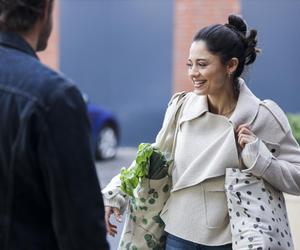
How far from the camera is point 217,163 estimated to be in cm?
248

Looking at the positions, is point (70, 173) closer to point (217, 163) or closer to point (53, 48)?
Result: point (217, 163)

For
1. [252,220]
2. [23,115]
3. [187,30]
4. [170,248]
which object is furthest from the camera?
[187,30]

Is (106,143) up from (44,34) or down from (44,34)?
down

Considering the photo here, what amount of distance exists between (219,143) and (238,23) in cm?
51

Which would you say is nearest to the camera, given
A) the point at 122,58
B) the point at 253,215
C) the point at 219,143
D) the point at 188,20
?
the point at 253,215

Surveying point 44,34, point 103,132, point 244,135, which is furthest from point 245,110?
point 103,132

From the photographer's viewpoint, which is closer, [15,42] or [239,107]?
[15,42]

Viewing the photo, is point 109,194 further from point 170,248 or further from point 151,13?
point 151,13

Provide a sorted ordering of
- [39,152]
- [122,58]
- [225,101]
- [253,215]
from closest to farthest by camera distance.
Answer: [39,152]
[253,215]
[225,101]
[122,58]

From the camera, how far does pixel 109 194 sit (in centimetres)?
269

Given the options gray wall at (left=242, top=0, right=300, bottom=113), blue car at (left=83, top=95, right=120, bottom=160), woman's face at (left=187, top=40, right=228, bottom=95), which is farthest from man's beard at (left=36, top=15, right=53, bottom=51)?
gray wall at (left=242, top=0, right=300, bottom=113)

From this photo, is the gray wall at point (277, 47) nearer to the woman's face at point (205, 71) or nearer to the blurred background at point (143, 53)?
the blurred background at point (143, 53)

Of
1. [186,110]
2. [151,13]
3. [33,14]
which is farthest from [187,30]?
[33,14]

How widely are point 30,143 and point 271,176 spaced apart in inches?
46.0
